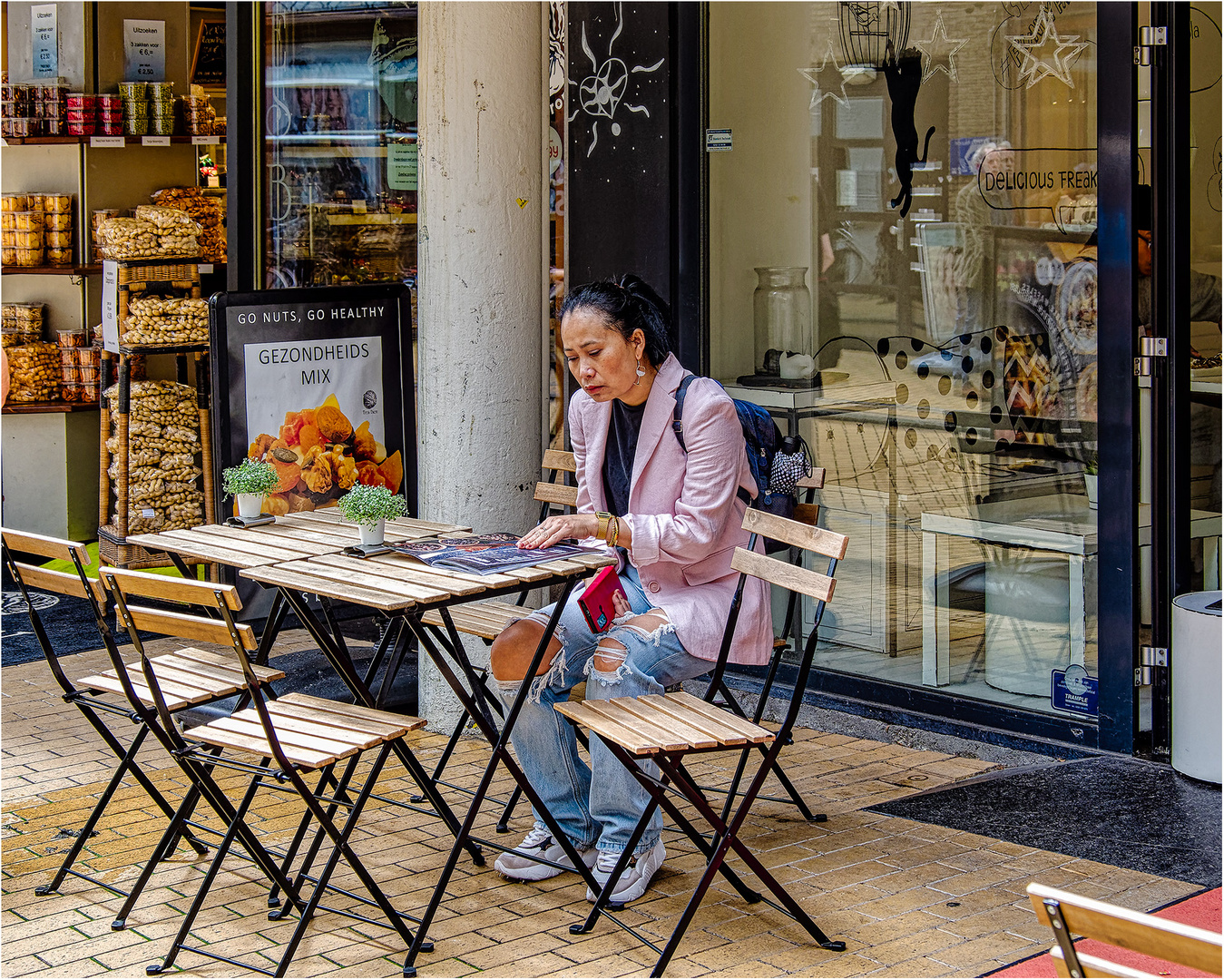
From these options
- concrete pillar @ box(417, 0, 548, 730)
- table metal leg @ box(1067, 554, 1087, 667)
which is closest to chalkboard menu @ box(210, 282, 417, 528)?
concrete pillar @ box(417, 0, 548, 730)

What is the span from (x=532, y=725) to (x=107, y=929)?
50.5 inches

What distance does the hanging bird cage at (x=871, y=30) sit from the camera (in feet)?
19.1

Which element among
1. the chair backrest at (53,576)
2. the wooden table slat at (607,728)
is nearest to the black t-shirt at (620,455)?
the wooden table slat at (607,728)

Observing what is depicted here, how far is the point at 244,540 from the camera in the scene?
4.62 meters

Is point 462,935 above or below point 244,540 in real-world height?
below

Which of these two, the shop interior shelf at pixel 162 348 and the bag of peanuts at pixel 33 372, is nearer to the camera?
the shop interior shelf at pixel 162 348

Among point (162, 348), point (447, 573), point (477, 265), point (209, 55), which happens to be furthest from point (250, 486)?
point (209, 55)

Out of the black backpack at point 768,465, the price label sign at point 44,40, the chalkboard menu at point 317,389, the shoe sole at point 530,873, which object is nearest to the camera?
the shoe sole at point 530,873

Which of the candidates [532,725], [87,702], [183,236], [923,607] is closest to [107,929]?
[87,702]

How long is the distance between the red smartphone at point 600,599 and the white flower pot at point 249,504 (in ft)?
4.18

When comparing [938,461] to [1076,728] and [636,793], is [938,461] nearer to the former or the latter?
[1076,728]

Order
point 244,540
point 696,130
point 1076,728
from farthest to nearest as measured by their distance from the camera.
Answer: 1. point 696,130
2. point 1076,728
3. point 244,540

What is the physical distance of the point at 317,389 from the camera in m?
6.18

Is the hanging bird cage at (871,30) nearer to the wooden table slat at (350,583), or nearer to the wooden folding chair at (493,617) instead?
the wooden folding chair at (493,617)
